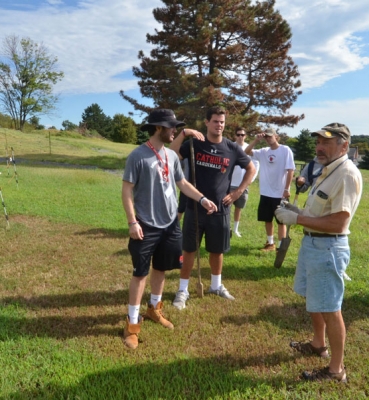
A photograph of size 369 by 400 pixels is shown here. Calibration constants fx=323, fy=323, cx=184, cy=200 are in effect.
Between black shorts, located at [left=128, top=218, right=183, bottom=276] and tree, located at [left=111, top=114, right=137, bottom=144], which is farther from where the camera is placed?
tree, located at [left=111, top=114, right=137, bottom=144]

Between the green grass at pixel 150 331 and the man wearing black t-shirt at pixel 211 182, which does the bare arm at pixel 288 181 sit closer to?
the green grass at pixel 150 331

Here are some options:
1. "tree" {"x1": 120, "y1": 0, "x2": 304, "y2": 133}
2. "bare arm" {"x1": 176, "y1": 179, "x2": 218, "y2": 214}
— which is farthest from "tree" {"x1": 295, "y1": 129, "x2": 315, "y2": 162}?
"bare arm" {"x1": 176, "y1": 179, "x2": 218, "y2": 214}

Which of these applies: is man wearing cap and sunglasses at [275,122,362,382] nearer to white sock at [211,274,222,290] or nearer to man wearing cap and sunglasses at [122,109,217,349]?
man wearing cap and sunglasses at [122,109,217,349]

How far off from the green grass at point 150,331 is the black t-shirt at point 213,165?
4.59 ft

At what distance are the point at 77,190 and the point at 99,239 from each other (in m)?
6.46

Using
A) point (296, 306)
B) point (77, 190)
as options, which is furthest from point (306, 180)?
point (77, 190)

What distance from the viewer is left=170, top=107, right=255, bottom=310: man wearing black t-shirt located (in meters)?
3.97

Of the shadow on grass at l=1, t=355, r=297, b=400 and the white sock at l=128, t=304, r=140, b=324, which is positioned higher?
the white sock at l=128, t=304, r=140, b=324

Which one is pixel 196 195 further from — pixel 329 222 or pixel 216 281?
pixel 329 222

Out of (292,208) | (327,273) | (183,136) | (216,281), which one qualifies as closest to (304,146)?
(216,281)

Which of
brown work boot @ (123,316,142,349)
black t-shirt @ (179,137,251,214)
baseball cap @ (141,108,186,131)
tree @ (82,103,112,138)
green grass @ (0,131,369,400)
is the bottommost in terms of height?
green grass @ (0,131,369,400)

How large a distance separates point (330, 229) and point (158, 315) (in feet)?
6.97

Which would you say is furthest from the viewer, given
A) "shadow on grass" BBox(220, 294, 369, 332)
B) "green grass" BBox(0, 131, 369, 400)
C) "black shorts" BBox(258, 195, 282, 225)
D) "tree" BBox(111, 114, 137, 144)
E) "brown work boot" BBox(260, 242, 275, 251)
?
"tree" BBox(111, 114, 137, 144)

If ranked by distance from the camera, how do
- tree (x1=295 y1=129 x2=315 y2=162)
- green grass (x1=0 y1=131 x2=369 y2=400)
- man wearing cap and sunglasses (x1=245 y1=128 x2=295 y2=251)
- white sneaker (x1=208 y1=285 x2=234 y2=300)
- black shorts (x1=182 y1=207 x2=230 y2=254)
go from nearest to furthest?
green grass (x1=0 y1=131 x2=369 y2=400)
black shorts (x1=182 y1=207 x2=230 y2=254)
white sneaker (x1=208 y1=285 x2=234 y2=300)
man wearing cap and sunglasses (x1=245 y1=128 x2=295 y2=251)
tree (x1=295 y1=129 x2=315 y2=162)
